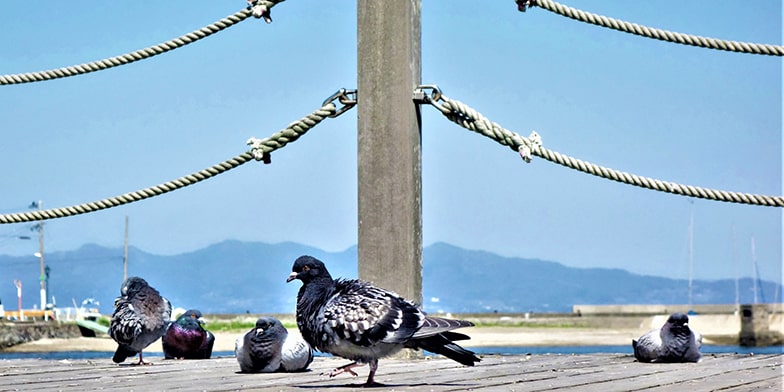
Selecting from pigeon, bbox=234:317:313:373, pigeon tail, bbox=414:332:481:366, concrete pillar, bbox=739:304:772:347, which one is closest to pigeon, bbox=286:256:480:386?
pigeon tail, bbox=414:332:481:366

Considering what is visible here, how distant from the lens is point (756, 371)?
5801 mm

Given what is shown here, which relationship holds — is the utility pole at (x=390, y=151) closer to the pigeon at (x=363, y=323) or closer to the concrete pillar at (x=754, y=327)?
the pigeon at (x=363, y=323)

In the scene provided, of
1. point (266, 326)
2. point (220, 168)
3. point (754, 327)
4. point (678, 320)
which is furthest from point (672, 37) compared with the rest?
point (754, 327)

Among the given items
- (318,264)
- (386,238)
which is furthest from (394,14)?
(318,264)

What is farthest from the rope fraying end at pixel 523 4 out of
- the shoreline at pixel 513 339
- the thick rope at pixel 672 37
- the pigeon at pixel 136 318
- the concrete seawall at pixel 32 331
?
the concrete seawall at pixel 32 331

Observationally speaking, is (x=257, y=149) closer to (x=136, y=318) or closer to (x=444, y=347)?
(x=136, y=318)

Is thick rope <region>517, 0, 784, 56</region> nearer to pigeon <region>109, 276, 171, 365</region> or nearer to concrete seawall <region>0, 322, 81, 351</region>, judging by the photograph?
pigeon <region>109, 276, 171, 365</region>

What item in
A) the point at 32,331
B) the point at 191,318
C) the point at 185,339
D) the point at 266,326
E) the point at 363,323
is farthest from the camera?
the point at 32,331

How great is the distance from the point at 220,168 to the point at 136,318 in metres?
1.36

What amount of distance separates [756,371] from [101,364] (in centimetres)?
380

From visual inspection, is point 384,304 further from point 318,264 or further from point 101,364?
point 101,364

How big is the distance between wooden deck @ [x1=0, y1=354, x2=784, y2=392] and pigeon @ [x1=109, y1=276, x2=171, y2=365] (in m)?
0.28

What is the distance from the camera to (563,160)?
20.4ft

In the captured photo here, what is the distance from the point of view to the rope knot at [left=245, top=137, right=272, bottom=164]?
6613 millimetres
